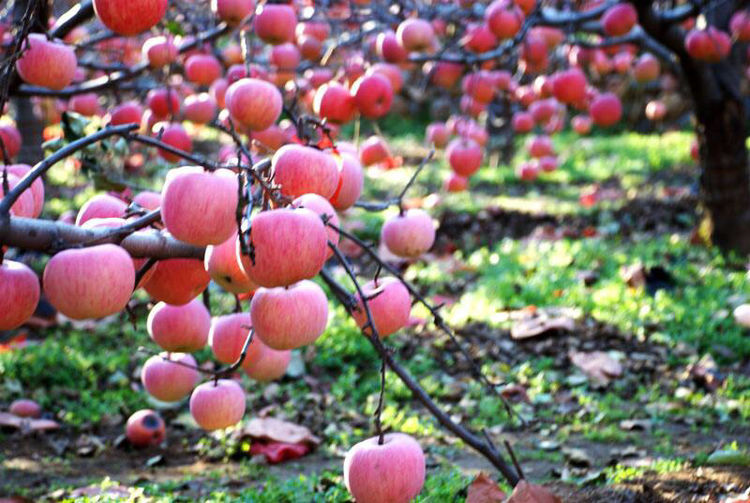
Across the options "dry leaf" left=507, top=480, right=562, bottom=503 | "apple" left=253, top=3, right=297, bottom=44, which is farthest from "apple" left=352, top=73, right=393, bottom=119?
"dry leaf" left=507, top=480, right=562, bottom=503

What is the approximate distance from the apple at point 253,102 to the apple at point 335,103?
0.67m

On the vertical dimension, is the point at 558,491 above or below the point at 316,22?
below

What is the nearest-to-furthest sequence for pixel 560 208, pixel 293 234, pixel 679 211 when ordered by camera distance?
pixel 293 234 < pixel 679 211 < pixel 560 208

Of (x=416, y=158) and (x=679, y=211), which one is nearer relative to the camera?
(x=679, y=211)

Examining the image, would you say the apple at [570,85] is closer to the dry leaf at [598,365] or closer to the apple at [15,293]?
the dry leaf at [598,365]

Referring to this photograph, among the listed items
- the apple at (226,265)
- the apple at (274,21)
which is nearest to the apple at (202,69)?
the apple at (274,21)

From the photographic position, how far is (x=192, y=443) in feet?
10.5

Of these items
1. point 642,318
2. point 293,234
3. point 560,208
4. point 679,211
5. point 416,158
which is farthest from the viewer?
point 416,158

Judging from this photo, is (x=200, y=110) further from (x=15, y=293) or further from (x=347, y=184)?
(x=15, y=293)

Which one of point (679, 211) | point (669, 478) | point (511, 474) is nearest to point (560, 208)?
point (679, 211)

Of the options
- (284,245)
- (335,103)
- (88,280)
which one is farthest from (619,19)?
(88,280)

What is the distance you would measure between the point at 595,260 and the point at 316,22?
212 centimetres

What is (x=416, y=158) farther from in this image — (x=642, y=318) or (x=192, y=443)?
(x=192, y=443)

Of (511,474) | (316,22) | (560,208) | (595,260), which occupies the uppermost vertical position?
(316,22)
